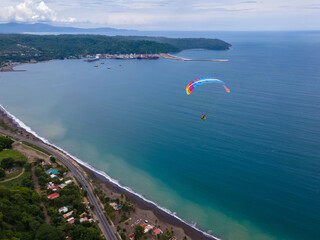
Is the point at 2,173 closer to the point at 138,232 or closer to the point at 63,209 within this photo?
the point at 63,209

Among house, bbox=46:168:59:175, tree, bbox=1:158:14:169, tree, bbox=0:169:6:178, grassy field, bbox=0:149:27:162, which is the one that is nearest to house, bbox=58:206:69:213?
house, bbox=46:168:59:175

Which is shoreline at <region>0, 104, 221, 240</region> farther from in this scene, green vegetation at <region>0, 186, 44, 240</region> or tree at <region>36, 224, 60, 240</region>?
tree at <region>36, 224, 60, 240</region>

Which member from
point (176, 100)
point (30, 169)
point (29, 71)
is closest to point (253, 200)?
point (30, 169)

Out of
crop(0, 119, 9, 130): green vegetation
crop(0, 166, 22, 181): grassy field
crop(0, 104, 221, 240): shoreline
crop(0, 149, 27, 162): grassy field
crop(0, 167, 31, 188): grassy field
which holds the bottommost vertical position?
crop(0, 104, 221, 240): shoreline

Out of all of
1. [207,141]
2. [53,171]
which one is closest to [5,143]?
[53,171]

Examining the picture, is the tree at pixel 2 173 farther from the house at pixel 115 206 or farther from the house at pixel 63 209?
the house at pixel 115 206

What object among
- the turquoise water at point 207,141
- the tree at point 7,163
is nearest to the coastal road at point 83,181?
the turquoise water at point 207,141
